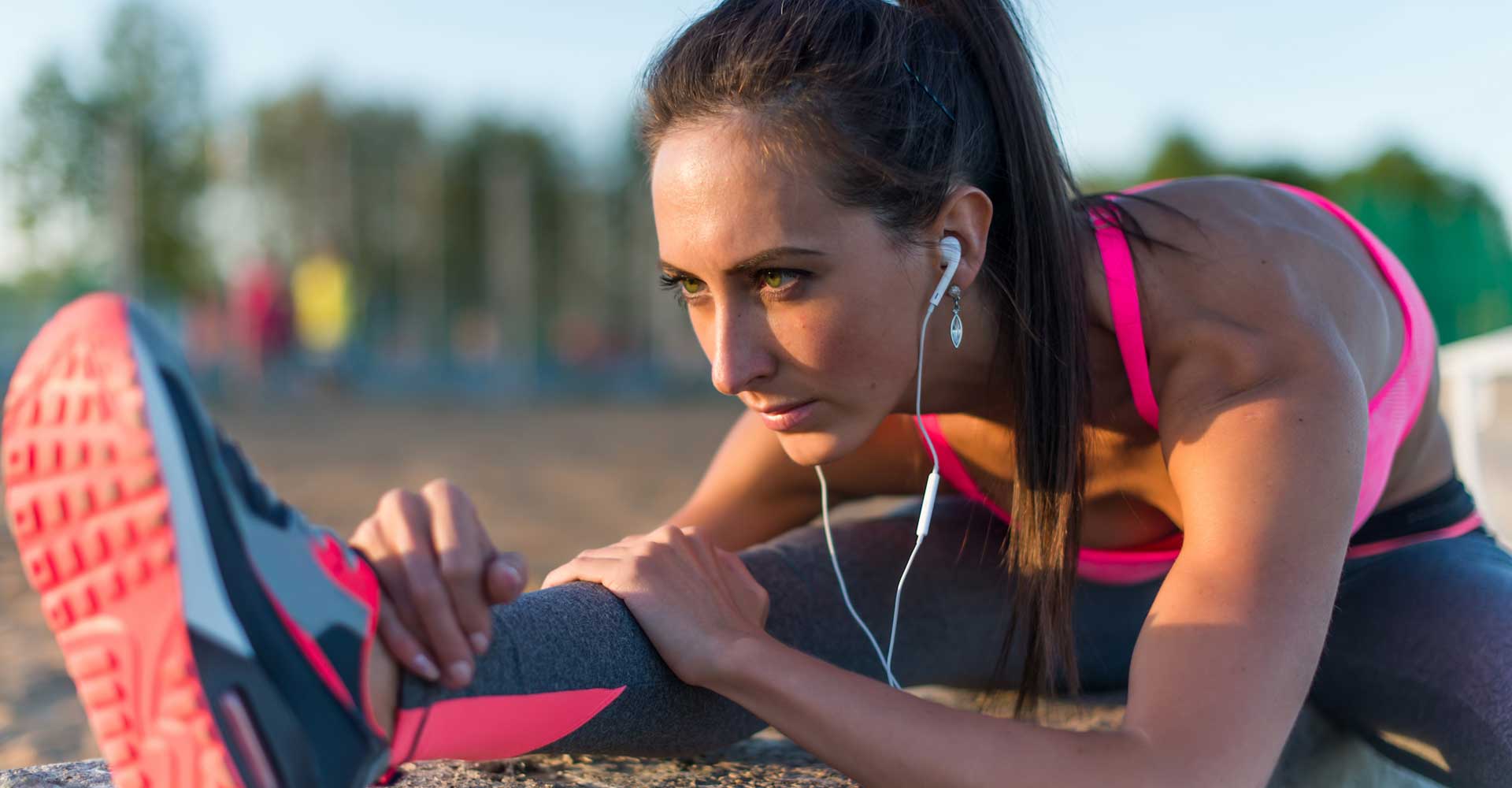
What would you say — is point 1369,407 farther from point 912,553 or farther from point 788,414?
point 788,414

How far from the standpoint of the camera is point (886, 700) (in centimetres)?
129

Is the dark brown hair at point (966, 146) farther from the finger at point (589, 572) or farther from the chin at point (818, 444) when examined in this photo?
the finger at point (589, 572)

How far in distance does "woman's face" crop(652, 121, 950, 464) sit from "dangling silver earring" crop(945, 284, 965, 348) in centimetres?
4

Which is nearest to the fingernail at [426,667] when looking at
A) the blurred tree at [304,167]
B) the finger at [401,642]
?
the finger at [401,642]

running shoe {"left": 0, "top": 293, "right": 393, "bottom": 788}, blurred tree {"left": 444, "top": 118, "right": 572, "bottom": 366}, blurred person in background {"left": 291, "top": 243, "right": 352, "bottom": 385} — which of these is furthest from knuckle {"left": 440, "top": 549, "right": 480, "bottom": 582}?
blurred tree {"left": 444, "top": 118, "right": 572, "bottom": 366}

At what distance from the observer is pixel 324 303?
59.3 feet

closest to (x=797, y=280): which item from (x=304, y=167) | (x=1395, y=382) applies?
(x=1395, y=382)

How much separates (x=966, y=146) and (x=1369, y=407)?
2.22 feet

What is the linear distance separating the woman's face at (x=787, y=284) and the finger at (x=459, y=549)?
0.45 m

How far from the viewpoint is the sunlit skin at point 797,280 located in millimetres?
1438

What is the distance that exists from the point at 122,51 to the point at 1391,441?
69.2 ft

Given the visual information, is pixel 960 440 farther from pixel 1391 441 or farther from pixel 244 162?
pixel 244 162

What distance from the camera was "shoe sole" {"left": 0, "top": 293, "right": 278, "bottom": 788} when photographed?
3.09ft

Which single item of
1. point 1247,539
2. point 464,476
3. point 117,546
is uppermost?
point 117,546
